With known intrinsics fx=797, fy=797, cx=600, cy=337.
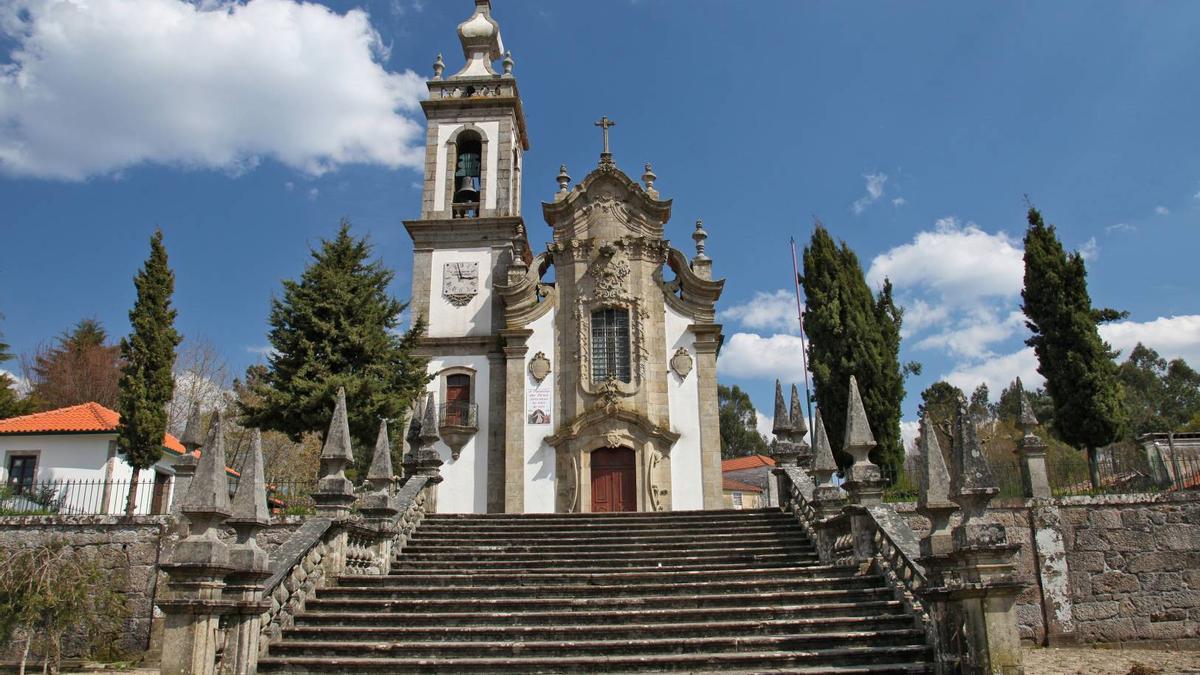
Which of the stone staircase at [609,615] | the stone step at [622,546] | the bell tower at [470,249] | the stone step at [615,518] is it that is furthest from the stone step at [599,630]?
the bell tower at [470,249]

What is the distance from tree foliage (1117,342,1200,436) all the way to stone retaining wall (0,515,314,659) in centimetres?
4819

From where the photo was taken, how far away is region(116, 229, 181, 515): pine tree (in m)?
18.0

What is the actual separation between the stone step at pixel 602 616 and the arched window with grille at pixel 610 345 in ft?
39.1

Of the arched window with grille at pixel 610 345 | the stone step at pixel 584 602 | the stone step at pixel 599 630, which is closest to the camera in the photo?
the stone step at pixel 599 630

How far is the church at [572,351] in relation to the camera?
822 inches

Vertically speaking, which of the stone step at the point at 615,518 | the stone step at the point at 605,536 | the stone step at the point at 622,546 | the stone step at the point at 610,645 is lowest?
the stone step at the point at 610,645

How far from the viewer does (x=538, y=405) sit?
71.2 ft

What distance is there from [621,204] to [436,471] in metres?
10.3

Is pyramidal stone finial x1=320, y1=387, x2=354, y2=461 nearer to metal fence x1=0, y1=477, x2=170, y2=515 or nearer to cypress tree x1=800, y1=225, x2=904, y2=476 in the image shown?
metal fence x1=0, y1=477, x2=170, y2=515

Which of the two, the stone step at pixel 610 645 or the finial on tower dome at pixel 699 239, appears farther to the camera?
the finial on tower dome at pixel 699 239

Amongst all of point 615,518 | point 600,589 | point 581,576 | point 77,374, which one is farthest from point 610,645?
point 77,374

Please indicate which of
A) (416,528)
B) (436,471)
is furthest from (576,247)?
(416,528)

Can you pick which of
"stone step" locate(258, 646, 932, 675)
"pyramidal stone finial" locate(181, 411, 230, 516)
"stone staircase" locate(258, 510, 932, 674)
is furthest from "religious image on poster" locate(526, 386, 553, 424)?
"pyramidal stone finial" locate(181, 411, 230, 516)

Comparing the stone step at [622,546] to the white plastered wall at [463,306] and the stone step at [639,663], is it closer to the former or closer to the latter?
the stone step at [639,663]
